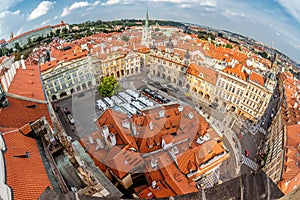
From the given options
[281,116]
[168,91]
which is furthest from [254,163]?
[168,91]

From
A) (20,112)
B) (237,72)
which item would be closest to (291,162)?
(237,72)

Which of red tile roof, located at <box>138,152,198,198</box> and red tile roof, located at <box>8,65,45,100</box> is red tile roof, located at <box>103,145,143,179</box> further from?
red tile roof, located at <box>8,65,45,100</box>

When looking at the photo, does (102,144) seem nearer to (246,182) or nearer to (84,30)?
(246,182)

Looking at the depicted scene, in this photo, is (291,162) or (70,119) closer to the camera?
(291,162)

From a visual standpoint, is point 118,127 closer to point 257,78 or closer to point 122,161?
point 122,161

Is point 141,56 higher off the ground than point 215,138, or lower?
higher

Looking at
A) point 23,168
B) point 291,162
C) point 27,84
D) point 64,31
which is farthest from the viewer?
point 64,31
